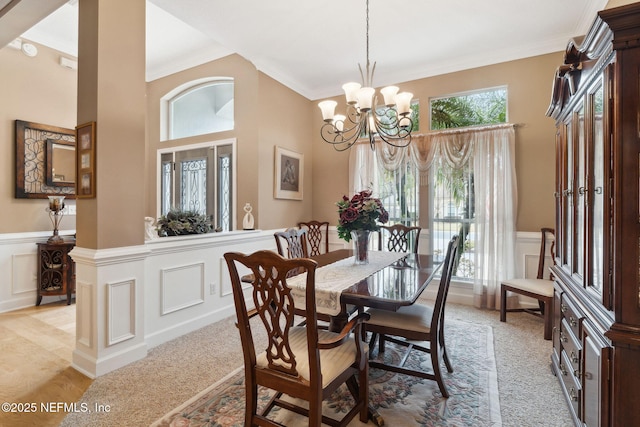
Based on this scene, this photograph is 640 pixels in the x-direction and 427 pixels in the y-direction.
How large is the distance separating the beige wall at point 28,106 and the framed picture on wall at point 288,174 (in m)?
2.89

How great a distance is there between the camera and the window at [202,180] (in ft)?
A: 14.7

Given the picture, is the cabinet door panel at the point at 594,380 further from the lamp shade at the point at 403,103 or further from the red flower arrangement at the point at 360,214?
the lamp shade at the point at 403,103

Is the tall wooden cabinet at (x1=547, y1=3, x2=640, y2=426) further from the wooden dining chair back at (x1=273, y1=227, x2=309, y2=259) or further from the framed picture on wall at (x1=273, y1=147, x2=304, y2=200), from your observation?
the framed picture on wall at (x1=273, y1=147, x2=304, y2=200)

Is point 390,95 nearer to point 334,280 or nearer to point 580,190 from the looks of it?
point 580,190

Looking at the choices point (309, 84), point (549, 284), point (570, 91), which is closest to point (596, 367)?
point (570, 91)

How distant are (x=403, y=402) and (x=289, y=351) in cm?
105

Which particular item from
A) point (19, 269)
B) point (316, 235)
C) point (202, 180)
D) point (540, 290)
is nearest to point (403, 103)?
point (540, 290)

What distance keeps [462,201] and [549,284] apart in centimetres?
132

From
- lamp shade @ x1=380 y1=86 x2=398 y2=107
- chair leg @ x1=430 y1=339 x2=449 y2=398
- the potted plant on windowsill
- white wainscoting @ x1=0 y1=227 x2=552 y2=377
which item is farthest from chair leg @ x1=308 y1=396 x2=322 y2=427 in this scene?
the potted plant on windowsill

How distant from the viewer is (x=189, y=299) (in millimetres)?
3145

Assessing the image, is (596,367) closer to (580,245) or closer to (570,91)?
(580,245)

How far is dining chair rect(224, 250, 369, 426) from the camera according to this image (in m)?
1.35

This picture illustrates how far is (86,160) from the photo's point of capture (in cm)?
237

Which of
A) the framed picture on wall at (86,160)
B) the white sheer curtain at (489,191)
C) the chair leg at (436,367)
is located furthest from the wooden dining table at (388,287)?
the framed picture on wall at (86,160)
